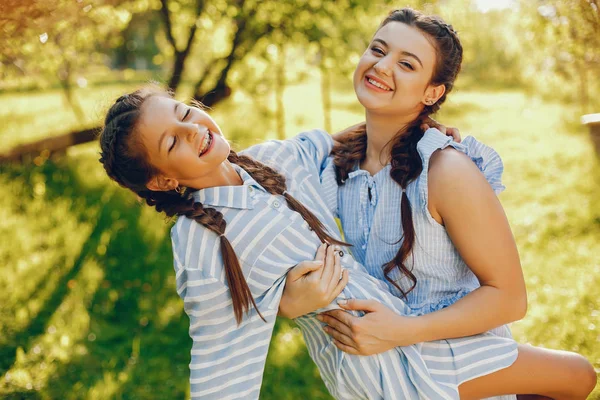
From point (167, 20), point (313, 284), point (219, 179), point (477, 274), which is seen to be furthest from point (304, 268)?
point (167, 20)

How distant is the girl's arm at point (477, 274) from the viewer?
75.1 inches

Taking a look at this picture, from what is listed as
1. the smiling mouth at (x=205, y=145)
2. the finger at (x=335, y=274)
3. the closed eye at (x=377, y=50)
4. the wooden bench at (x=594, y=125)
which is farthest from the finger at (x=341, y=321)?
the wooden bench at (x=594, y=125)

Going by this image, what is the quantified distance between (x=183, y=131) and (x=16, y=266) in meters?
3.12

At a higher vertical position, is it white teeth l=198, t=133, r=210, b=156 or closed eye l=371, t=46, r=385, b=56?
closed eye l=371, t=46, r=385, b=56

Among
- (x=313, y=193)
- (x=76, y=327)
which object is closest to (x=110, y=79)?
(x=76, y=327)

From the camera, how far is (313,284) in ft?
6.18

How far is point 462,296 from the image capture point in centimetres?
210

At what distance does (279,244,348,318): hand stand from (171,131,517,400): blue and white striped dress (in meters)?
0.04

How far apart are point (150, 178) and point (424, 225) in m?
1.02

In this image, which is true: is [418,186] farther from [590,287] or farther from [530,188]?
[530,188]

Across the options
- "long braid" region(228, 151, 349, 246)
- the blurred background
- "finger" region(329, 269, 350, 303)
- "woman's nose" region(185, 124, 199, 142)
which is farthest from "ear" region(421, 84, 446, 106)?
"woman's nose" region(185, 124, 199, 142)

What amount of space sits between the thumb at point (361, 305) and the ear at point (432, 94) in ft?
2.73

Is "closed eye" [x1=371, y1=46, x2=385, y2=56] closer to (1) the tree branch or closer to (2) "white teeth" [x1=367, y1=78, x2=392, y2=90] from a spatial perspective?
(2) "white teeth" [x1=367, y1=78, x2=392, y2=90]

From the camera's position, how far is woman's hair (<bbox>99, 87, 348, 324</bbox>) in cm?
191
